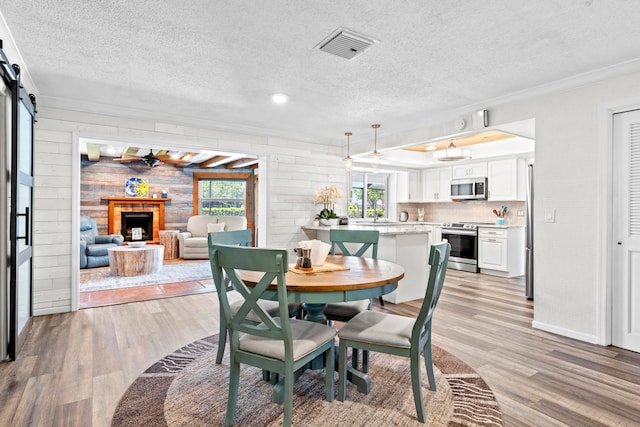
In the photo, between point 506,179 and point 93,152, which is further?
point 93,152

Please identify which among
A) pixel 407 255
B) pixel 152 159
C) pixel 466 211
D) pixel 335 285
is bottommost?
pixel 407 255

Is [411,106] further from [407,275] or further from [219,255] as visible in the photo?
[219,255]

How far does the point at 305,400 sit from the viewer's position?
2.14 m

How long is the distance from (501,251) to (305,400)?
16.5ft

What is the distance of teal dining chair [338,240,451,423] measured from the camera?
6.30 ft

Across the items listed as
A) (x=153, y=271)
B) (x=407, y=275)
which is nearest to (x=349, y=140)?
(x=407, y=275)

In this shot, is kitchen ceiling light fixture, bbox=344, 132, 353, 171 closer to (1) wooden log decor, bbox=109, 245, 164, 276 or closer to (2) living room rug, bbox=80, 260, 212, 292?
(2) living room rug, bbox=80, 260, 212, 292

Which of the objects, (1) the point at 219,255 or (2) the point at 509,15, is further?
(2) the point at 509,15

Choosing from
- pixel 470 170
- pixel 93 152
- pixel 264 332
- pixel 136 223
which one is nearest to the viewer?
pixel 264 332

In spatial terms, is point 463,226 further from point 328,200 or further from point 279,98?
point 279,98

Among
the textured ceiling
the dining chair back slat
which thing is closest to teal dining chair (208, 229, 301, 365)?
the dining chair back slat

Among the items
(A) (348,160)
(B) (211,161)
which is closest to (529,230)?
(A) (348,160)

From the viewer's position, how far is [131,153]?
7.51 metres

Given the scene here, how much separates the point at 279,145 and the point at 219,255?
3.81 metres
